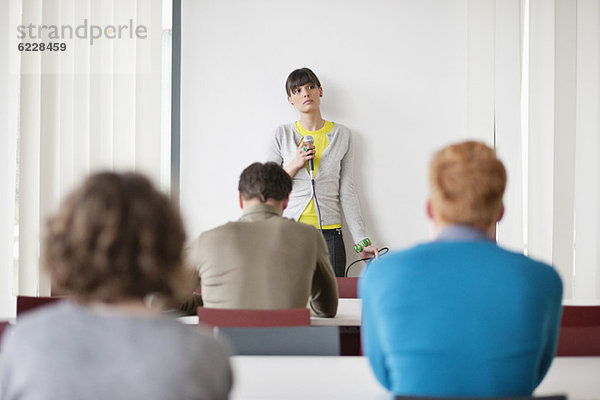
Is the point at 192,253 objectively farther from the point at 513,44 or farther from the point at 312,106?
the point at 513,44

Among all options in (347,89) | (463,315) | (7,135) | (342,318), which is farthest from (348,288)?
(7,135)

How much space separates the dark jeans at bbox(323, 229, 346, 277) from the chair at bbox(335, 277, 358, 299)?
1204mm

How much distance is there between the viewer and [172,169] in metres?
5.25

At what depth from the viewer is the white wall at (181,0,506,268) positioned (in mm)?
5191

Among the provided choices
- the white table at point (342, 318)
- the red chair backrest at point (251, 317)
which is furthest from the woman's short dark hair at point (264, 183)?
the red chair backrest at point (251, 317)

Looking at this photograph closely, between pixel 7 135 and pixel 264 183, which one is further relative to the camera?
pixel 7 135

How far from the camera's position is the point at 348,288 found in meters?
3.69

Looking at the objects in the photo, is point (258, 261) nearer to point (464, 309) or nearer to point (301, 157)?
point (464, 309)

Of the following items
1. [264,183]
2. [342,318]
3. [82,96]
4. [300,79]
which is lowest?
[342,318]

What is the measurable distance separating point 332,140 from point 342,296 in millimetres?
1603

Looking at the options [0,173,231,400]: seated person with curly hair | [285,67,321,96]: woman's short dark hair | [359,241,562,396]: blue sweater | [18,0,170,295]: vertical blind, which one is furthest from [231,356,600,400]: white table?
[18,0,170,295]: vertical blind

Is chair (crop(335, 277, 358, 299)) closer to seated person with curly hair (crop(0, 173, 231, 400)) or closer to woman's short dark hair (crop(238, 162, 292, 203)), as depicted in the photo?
woman's short dark hair (crop(238, 162, 292, 203))

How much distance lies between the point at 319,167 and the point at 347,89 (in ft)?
2.19

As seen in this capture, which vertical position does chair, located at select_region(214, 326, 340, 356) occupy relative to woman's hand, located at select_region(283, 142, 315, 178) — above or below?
below
